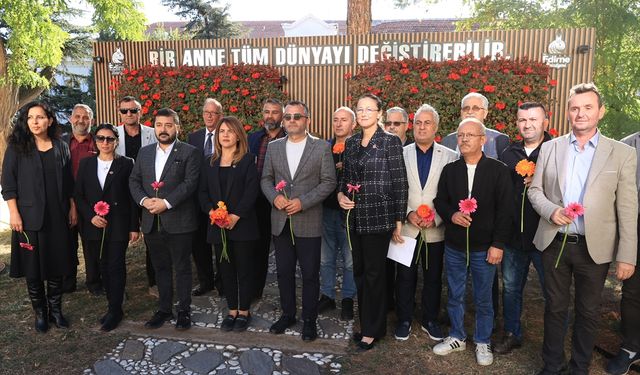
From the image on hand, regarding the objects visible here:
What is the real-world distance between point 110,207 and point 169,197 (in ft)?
1.94

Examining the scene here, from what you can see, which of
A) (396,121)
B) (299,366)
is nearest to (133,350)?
(299,366)

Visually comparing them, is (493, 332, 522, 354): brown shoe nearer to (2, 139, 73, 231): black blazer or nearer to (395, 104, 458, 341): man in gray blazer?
(395, 104, 458, 341): man in gray blazer

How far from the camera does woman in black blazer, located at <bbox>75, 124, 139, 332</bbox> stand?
423 centimetres

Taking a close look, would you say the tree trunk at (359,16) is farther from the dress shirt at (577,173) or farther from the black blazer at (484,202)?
the dress shirt at (577,173)

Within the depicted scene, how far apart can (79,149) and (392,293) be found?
11.3ft

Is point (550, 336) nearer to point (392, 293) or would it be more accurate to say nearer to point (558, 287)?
point (558, 287)

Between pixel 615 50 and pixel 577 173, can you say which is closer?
pixel 577 173

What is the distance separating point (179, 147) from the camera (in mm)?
4227

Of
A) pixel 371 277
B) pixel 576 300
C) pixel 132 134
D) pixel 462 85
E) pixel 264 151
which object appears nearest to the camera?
pixel 576 300

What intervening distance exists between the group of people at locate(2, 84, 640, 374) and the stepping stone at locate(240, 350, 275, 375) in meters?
0.41

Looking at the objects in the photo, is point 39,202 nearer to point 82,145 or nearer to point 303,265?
point 82,145

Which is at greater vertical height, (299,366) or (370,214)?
(370,214)

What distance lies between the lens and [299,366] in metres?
3.67

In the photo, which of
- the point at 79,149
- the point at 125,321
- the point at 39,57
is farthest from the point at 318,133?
the point at 39,57
